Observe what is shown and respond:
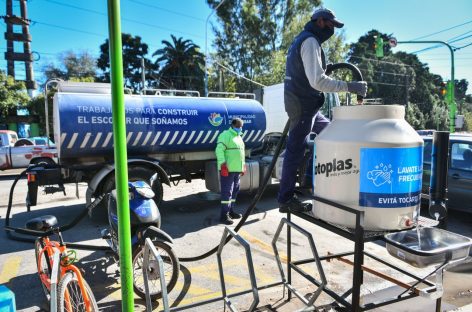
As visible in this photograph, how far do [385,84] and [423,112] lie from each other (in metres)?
7.07

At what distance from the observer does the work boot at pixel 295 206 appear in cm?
276

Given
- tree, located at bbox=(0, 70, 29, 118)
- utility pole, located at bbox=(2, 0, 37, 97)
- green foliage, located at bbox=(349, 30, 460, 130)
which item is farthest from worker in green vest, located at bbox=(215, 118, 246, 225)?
utility pole, located at bbox=(2, 0, 37, 97)

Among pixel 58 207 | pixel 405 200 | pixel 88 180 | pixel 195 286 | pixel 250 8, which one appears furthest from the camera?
pixel 250 8

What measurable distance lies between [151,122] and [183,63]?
2958 centimetres

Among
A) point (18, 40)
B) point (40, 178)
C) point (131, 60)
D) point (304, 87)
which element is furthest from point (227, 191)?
point (18, 40)

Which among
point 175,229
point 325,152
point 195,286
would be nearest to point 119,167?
point 325,152

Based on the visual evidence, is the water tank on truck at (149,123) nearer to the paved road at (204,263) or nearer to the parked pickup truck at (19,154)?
the paved road at (204,263)

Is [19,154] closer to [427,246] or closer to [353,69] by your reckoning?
[353,69]

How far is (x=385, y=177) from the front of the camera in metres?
2.06

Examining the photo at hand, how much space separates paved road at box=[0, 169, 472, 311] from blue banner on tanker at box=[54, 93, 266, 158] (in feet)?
4.55

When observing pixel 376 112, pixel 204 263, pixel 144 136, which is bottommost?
pixel 204 263

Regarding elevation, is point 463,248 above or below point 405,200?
below

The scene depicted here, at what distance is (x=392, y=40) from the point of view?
16.0 meters

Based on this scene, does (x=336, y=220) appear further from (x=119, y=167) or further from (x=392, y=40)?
(x=392, y=40)
